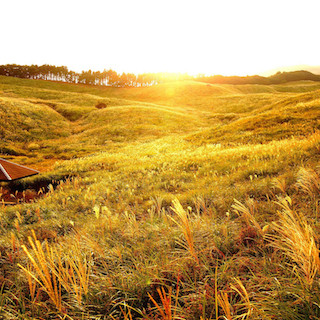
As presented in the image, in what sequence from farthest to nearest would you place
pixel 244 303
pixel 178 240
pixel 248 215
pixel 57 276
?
pixel 178 240 → pixel 248 215 → pixel 57 276 → pixel 244 303

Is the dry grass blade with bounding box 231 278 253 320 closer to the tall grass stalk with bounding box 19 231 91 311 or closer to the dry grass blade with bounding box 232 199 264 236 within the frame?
the dry grass blade with bounding box 232 199 264 236

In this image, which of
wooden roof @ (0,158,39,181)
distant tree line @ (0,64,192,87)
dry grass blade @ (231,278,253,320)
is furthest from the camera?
distant tree line @ (0,64,192,87)

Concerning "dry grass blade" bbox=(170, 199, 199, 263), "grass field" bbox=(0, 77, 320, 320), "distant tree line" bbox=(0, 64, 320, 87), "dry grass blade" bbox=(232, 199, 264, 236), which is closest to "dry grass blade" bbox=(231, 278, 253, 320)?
"grass field" bbox=(0, 77, 320, 320)

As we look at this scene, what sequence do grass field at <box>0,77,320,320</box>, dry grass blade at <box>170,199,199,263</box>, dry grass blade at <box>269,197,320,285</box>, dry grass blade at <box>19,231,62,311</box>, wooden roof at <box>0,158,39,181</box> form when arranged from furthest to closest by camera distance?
wooden roof at <box>0,158,39,181</box>, dry grass blade at <box>170,199,199,263</box>, grass field at <box>0,77,320,320</box>, dry grass blade at <box>19,231,62,311</box>, dry grass blade at <box>269,197,320,285</box>

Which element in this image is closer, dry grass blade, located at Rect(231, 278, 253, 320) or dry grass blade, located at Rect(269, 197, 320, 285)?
dry grass blade, located at Rect(231, 278, 253, 320)

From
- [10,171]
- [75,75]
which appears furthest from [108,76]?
[10,171]

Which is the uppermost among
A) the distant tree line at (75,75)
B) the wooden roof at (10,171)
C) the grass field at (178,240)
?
the distant tree line at (75,75)

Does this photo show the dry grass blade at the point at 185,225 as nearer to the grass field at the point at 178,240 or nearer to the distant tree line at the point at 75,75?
the grass field at the point at 178,240

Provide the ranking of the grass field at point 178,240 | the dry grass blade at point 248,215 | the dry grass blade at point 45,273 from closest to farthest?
1. the dry grass blade at point 45,273
2. the grass field at point 178,240
3. the dry grass blade at point 248,215

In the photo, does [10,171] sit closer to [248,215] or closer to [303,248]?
[248,215]

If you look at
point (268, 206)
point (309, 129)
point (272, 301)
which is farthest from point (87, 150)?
point (272, 301)

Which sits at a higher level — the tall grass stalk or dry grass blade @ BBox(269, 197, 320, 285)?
dry grass blade @ BBox(269, 197, 320, 285)

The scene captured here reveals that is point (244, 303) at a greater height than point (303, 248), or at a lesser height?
lesser

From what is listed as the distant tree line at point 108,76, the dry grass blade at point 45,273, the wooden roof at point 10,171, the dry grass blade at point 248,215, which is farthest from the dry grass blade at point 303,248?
the distant tree line at point 108,76
